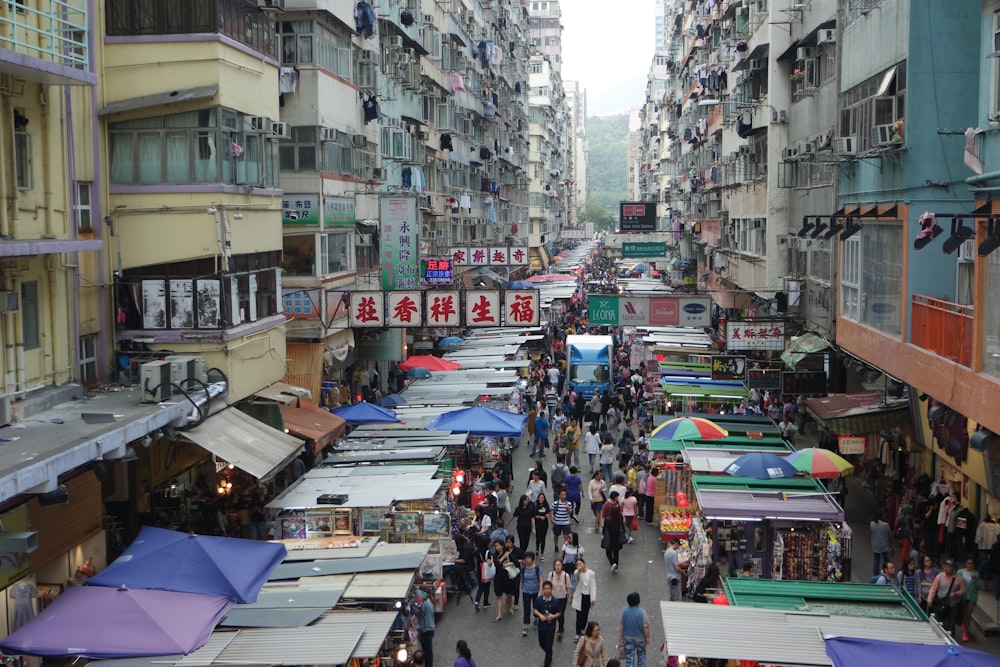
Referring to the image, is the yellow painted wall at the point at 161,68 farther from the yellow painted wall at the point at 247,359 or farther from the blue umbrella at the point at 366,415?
the blue umbrella at the point at 366,415

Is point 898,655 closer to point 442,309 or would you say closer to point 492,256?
point 442,309

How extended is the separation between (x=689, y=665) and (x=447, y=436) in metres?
9.25

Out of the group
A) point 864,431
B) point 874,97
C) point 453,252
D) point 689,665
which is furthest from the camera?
A: point 453,252

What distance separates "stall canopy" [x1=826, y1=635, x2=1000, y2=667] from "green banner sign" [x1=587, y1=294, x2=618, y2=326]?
19.8 metres

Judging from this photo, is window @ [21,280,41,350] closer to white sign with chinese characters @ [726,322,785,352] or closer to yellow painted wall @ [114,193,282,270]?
yellow painted wall @ [114,193,282,270]

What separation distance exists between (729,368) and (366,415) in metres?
13.9

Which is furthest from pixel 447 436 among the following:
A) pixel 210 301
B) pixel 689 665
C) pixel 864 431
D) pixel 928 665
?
pixel 928 665

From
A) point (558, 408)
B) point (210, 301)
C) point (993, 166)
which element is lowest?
point (558, 408)

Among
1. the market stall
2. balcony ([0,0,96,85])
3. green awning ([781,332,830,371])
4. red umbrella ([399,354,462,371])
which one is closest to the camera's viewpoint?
balcony ([0,0,96,85])

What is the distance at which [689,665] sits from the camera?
11867 mm

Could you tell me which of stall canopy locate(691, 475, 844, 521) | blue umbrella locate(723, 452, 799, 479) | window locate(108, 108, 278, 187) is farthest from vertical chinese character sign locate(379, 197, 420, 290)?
blue umbrella locate(723, 452, 799, 479)

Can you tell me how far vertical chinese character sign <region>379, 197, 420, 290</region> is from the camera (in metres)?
28.3

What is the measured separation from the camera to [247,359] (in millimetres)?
18828

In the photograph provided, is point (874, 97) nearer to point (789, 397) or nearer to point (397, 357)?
point (789, 397)
